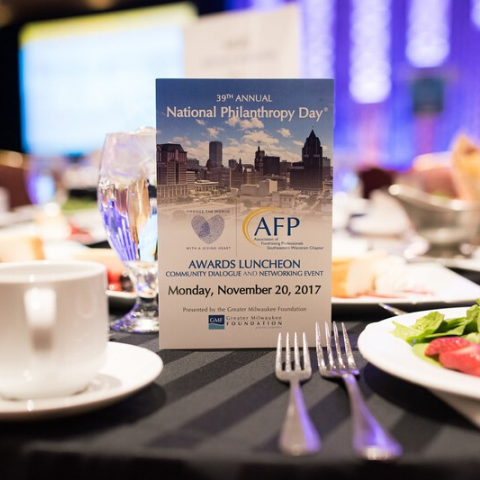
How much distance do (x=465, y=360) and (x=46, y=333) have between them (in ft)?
1.12

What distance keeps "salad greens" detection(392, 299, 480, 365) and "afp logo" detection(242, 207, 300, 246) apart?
0.52ft

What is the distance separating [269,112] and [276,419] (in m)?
0.36

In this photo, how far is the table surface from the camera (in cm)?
39

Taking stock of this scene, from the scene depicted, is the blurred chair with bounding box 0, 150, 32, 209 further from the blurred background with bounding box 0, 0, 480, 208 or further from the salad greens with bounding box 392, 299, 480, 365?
the salad greens with bounding box 392, 299, 480, 365

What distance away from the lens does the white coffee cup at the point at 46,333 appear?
0.46 meters

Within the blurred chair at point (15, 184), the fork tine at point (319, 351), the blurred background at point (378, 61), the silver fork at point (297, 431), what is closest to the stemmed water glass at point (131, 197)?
the fork tine at point (319, 351)

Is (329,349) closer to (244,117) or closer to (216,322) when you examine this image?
(216,322)

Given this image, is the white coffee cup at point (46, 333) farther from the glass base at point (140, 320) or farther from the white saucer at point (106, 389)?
the glass base at point (140, 320)

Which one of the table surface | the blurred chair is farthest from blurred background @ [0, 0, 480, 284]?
the table surface

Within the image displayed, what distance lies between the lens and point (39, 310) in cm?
46

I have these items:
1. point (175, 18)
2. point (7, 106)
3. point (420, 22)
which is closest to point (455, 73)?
point (420, 22)

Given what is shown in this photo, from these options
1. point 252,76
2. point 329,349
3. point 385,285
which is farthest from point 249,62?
point 329,349

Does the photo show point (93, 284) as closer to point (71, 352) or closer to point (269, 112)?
point (71, 352)

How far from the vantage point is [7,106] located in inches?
356
